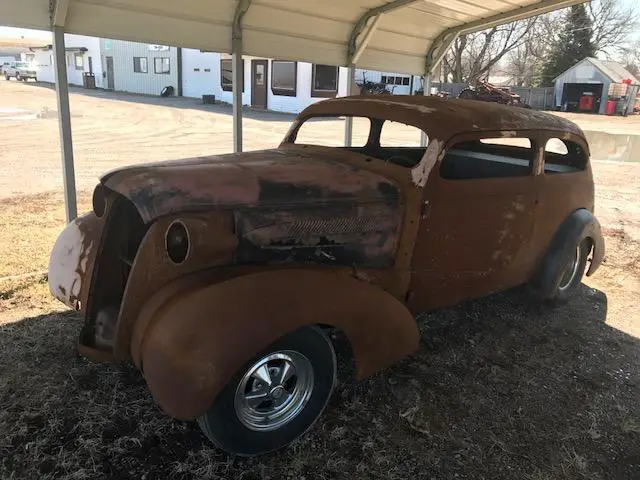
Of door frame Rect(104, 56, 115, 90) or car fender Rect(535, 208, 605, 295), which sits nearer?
car fender Rect(535, 208, 605, 295)

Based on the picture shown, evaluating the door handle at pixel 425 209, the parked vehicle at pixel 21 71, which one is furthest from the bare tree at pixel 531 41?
the door handle at pixel 425 209

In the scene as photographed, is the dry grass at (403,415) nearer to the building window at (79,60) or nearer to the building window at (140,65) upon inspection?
the building window at (140,65)

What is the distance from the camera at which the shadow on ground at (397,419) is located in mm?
2775

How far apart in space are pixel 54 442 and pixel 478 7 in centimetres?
688

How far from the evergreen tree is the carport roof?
40049 mm

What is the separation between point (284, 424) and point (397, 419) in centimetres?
76

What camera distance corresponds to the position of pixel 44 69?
136 feet

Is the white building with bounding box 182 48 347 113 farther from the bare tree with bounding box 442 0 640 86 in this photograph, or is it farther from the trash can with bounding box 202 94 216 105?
the bare tree with bounding box 442 0 640 86

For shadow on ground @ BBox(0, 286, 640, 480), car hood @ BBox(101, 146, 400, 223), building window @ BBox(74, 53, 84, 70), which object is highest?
building window @ BBox(74, 53, 84, 70)

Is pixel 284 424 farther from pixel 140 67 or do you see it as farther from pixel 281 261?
pixel 140 67

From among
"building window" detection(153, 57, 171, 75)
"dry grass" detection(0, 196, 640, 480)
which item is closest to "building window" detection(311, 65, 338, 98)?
"building window" detection(153, 57, 171, 75)

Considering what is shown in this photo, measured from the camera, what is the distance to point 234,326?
253cm

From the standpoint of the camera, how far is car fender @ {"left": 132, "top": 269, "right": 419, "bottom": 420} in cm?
246

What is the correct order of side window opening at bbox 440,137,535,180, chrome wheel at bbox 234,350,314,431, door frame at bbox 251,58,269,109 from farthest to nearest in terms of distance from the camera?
door frame at bbox 251,58,269,109 → side window opening at bbox 440,137,535,180 → chrome wheel at bbox 234,350,314,431
